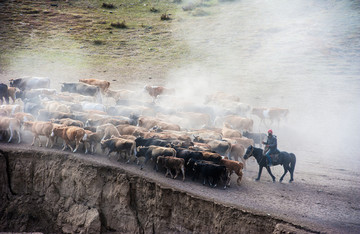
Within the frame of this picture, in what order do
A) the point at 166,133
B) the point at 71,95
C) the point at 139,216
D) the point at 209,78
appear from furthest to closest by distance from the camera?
the point at 209,78
the point at 71,95
the point at 166,133
the point at 139,216

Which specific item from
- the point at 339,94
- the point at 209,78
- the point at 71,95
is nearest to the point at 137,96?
the point at 71,95

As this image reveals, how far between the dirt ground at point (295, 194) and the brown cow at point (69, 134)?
534 millimetres

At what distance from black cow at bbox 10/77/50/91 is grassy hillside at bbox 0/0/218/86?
4700 mm

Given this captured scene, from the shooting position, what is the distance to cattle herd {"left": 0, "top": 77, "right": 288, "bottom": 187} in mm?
12602

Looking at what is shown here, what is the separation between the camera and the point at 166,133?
1579cm

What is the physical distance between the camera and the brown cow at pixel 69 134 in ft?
44.1

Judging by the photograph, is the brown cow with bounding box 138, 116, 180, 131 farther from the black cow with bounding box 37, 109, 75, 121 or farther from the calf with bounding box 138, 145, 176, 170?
the calf with bounding box 138, 145, 176, 170

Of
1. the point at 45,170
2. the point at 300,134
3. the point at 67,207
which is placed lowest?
the point at 67,207

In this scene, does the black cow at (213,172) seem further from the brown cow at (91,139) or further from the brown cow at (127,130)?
the brown cow at (127,130)

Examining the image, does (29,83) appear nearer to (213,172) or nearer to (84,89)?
(84,89)

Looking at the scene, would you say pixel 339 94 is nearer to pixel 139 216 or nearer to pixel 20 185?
pixel 139 216

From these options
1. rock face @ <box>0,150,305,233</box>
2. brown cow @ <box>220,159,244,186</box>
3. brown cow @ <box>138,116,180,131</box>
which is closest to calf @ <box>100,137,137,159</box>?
rock face @ <box>0,150,305,233</box>

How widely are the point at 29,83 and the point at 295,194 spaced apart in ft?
68.5

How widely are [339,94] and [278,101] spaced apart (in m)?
4.98
